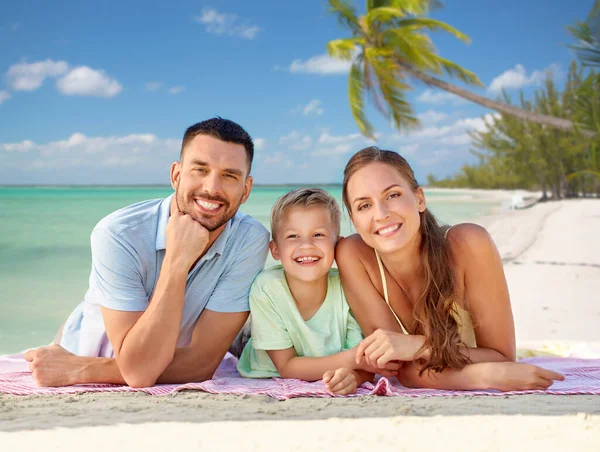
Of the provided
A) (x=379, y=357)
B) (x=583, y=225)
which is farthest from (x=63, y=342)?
(x=583, y=225)

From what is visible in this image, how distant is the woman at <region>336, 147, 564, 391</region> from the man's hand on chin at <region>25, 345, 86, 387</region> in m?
1.53

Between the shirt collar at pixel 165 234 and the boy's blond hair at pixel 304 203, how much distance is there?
290 mm

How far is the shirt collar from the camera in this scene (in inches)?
125

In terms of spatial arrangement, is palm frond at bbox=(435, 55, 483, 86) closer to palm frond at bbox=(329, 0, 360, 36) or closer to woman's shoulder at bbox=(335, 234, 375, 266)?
palm frond at bbox=(329, 0, 360, 36)

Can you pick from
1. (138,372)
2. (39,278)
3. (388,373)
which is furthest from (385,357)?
(39,278)

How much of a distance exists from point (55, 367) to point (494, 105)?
1239 cm

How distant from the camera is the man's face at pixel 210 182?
10.4ft

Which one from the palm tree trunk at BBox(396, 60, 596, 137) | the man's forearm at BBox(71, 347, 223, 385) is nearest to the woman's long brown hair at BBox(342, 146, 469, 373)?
the man's forearm at BBox(71, 347, 223, 385)

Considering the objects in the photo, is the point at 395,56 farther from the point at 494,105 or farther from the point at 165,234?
the point at 165,234

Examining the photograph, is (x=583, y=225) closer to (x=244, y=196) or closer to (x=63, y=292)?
(x=63, y=292)

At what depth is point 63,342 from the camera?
11.8 feet

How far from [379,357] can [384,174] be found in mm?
967

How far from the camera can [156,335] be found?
2857 millimetres

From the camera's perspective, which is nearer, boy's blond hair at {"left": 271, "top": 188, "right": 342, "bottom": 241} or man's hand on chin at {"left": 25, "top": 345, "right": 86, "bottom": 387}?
man's hand on chin at {"left": 25, "top": 345, "right": 86, "bottom": 387}
